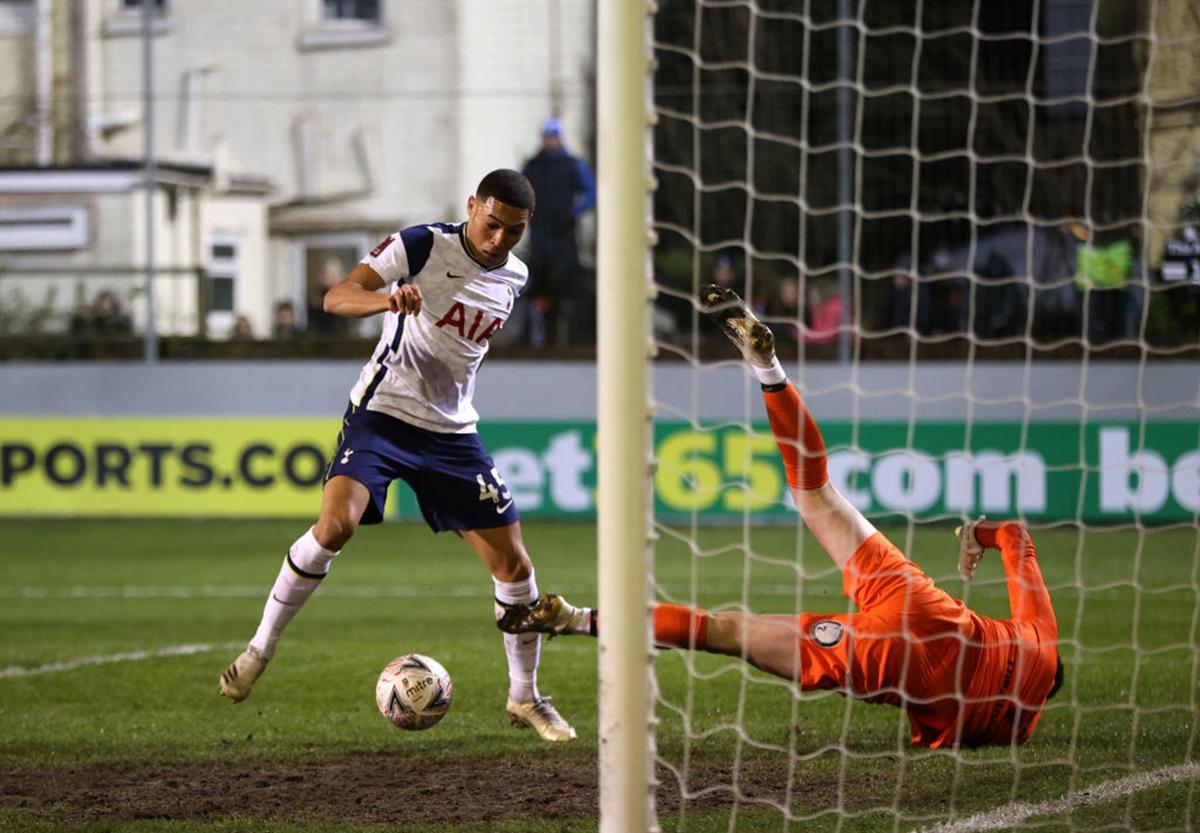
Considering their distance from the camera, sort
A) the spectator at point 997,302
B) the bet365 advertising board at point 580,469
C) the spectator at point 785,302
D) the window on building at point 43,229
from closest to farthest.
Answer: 1. the spectator at point 997,302
2. the bet365 advertising board at point 580,469
3. the spectator at point 785,302
4. the window on building at point 43,229

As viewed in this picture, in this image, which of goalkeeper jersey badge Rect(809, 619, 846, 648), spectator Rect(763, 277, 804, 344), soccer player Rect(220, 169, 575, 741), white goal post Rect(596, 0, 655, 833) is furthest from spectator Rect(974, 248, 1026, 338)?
white goal post Rect(596, 0, 655, 833)

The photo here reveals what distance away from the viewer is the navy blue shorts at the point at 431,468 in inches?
243

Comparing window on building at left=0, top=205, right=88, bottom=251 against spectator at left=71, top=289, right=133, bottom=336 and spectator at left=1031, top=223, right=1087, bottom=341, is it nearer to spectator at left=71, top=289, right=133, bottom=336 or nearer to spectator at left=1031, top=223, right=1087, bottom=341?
spectator at left=71, top=289, right=133, bottom=336

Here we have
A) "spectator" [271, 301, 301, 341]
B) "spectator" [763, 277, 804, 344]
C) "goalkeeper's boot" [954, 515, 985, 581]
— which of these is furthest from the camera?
"spectator" [271, 301, 301, 341]

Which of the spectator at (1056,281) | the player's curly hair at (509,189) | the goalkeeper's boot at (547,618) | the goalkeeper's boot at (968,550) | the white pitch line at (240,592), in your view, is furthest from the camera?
the spectator at (1056,281)

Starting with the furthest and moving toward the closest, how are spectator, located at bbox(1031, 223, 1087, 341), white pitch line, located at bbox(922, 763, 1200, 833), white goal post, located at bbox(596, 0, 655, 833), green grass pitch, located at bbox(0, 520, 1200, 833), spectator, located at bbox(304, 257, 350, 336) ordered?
1. spectator, located at bbox(304, 257, 350, 336)
2. spectator, located at bbox(1031, 223, 1087, 341)
3. green grass pitch, located at bbox(0, 520, 1200, 833)
4. white pitch line, located at bbox(922, 763, 1200, 833)
5. white goal post, located at bbox(596, 0, 655, 833)

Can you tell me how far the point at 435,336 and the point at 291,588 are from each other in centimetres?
109

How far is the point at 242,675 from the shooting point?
6000 mm

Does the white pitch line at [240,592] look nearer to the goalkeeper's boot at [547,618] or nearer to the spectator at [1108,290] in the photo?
the spectator at [1108,290]

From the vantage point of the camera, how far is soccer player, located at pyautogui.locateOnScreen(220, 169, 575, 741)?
6.02m

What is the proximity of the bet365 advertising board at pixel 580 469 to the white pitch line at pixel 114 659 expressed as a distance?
5.74 meters

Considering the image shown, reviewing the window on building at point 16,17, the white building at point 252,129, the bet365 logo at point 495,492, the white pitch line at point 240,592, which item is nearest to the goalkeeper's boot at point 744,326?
the bet365 logo at point 495,492

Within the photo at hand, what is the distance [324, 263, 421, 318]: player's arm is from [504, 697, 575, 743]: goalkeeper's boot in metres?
1.74

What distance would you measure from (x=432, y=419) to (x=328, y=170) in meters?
12.2
